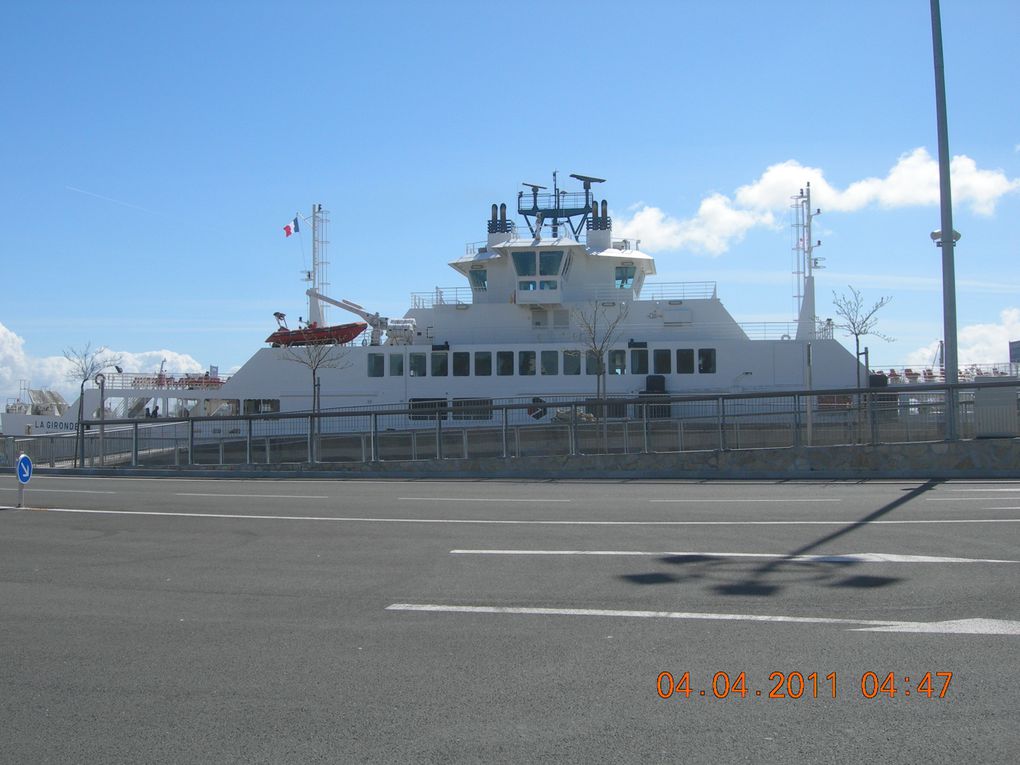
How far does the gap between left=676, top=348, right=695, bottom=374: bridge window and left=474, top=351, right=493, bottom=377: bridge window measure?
676 cm

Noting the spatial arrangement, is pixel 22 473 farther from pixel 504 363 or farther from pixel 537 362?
pixel 537 362

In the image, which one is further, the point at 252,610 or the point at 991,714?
the point at 252,610

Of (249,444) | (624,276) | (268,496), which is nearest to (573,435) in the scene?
(268,496)

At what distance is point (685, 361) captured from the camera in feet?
103

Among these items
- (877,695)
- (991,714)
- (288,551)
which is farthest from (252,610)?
(991,714)

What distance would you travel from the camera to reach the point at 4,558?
845cm

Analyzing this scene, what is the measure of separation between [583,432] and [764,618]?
12.0 metres

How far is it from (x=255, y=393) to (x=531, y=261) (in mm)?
11828

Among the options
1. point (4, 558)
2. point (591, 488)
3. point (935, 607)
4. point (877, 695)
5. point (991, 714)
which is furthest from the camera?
point (591, 488)

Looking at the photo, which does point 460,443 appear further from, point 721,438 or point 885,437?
point 885,437

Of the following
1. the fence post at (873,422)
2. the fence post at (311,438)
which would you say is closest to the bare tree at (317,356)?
the fence post at (311,438)

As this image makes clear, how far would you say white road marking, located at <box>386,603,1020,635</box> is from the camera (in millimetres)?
5211

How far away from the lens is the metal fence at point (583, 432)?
51.1 feet

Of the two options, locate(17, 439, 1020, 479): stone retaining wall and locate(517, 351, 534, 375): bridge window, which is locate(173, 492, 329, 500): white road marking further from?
locate(517, 351, 534, 375): bridge window
